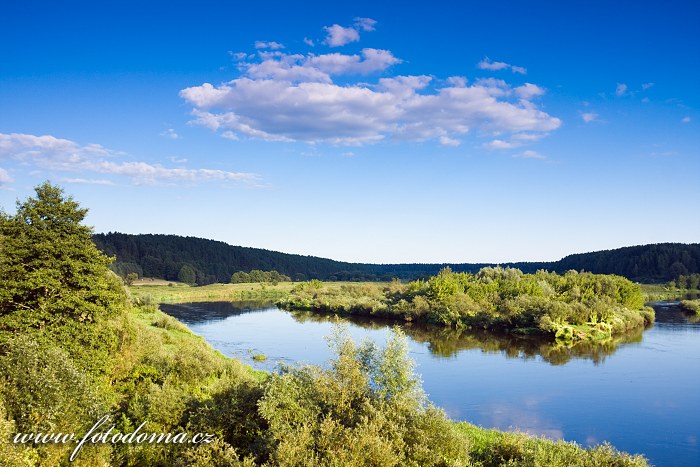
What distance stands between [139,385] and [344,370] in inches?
562

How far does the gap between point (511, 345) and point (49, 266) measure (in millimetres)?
44038

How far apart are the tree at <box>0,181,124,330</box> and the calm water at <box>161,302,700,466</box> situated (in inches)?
684

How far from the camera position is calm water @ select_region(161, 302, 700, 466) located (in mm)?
27453

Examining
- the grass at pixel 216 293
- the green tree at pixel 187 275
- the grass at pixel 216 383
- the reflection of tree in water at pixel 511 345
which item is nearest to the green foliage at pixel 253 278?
the green tree at pixel 187 275

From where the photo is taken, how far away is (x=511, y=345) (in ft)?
177

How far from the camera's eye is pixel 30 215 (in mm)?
24422

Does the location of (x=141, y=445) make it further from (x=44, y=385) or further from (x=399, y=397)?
(x=399, y=397)

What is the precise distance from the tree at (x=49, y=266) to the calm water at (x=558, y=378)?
17.4m

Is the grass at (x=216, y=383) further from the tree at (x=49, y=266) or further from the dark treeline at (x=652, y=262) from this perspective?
the dark treeline at (x=652, y=262)

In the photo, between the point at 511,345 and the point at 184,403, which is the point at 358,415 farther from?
the point at 511,345

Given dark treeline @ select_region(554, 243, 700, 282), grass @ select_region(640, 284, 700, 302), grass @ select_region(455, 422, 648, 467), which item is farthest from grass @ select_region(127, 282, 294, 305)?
grass @ select_region(455, 422, 648, 467)

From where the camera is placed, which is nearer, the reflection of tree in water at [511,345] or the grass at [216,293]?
the reflection of tree in water at [511,345]

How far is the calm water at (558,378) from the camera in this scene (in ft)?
90.1

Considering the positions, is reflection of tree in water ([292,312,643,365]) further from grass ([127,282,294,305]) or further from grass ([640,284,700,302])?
→ grass ([127,282,294,305])
